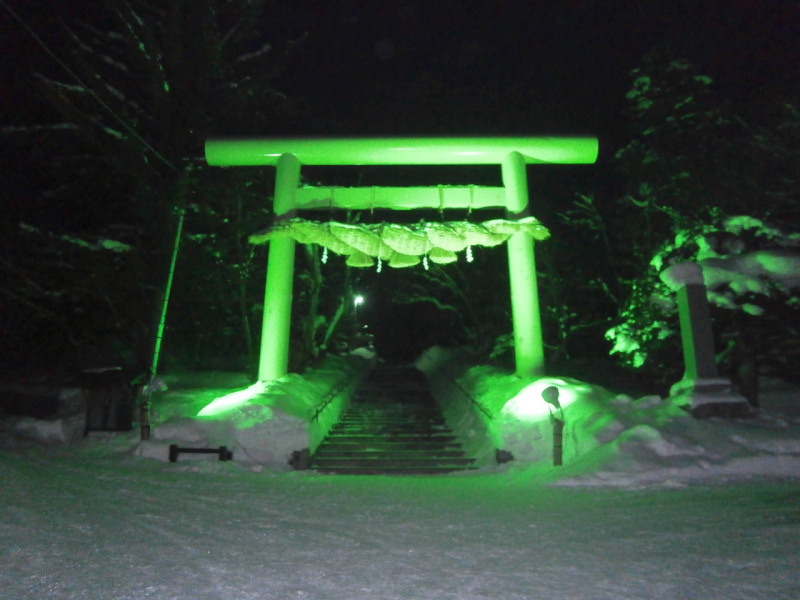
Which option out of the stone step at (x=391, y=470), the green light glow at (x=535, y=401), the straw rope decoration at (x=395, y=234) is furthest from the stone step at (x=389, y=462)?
the straw rope decoration at (x=395, y=234)

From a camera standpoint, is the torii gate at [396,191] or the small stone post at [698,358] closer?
the small stone post at [698,358]

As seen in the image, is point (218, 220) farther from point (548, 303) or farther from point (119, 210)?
point (548, 303)

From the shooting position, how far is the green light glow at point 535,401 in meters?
8.95

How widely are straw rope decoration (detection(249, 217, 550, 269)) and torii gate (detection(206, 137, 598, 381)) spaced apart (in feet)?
1.62

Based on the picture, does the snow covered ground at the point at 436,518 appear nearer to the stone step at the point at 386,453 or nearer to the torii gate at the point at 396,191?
the stone step at the point at 386,453

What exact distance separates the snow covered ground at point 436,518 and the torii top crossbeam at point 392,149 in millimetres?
4972

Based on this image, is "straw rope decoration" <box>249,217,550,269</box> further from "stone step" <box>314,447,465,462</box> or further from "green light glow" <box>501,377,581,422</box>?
"stone step" <box>314,447,465,462</box>

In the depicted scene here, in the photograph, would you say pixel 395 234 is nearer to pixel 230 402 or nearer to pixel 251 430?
pixel 230 402

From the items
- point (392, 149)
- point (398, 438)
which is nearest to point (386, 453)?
point (398, 438)

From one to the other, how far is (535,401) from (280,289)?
5033mm

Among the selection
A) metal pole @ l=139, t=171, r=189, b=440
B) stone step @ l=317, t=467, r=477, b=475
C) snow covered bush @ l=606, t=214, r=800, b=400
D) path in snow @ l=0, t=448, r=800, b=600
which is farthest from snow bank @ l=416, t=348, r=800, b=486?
metal pole @ l=139, t=171, r=189, b=440

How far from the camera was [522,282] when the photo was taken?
12.0 metres

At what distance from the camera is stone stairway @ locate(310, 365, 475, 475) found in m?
9.33

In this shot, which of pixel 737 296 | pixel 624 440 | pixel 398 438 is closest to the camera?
pixel 624 440
